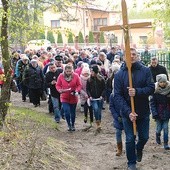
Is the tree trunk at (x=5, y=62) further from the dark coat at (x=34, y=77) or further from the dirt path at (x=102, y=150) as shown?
the dark coat at (x=34, y=77)

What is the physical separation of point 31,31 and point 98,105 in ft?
9.99

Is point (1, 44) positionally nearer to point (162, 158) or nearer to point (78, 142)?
point (78, 142)

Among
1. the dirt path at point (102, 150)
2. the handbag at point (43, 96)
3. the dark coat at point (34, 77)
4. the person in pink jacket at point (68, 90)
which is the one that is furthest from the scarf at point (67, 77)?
the handbag at point (43, 96)

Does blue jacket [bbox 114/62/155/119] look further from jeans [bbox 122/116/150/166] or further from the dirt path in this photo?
the dirt path

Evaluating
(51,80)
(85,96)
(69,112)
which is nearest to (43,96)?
(51,80)

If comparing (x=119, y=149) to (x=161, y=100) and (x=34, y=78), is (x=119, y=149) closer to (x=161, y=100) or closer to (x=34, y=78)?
(x=161, y=100)

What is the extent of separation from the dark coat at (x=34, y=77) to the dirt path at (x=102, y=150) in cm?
258

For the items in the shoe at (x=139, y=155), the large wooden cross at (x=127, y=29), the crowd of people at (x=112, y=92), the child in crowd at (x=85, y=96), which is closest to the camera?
the large wooden cross at (x=127, y=29)

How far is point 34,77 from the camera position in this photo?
1471cm

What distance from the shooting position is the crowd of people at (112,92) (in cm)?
720

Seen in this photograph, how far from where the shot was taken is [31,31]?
907 centimetres

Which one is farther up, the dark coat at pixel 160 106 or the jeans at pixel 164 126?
the dark coat at pixel 160 106

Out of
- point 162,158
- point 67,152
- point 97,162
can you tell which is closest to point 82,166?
point 97,162

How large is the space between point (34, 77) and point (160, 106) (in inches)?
262
